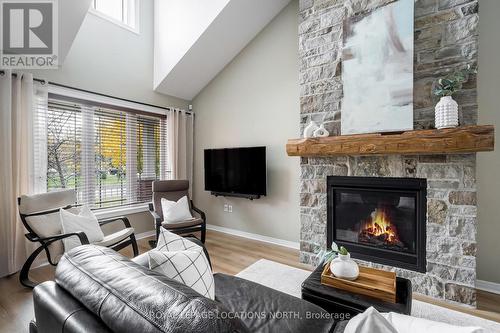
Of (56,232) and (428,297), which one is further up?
(56,232)

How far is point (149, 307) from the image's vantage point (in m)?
0.66

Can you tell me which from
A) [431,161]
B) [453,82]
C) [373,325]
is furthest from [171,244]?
[453,82]

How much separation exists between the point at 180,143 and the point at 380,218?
325 cm

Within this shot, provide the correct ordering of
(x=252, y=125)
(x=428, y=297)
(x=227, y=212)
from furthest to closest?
1. (x=227, y=212)
2. (x=252, y=125)
3. (x=428, y=297)

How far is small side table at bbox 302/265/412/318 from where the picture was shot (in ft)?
4.56

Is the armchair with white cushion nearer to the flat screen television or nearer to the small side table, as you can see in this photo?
the flat screen television

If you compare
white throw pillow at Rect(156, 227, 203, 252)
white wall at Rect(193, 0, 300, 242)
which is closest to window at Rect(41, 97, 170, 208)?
white wall at Rect(193, 0, 300, 242)

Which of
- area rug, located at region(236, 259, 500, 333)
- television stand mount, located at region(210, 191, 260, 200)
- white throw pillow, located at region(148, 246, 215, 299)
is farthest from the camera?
television stand mount, located at region(210, 191, 260, 200)

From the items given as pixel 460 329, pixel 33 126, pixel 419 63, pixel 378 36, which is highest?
pixel 378 36

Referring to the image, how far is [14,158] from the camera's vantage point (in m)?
2.58

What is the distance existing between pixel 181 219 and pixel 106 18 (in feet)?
9.81

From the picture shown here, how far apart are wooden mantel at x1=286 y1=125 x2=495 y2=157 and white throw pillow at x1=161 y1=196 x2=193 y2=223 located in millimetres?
1812

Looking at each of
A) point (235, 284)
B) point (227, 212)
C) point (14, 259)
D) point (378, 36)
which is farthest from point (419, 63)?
point (14, 259)

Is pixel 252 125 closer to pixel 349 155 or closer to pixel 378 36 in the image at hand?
pixel 349 155
